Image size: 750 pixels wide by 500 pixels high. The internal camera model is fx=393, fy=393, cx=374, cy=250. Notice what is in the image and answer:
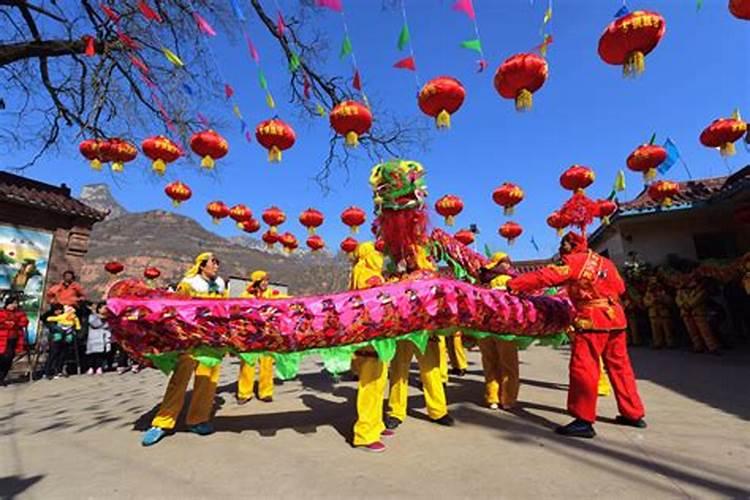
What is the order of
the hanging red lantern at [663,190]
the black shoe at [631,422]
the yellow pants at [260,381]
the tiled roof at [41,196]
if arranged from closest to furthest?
1. the black shoe at [631,422]
2. the yellow pants at [260,381]
3. the hanging red lantern at [663,190]
4. the tiled roof at [41,196]

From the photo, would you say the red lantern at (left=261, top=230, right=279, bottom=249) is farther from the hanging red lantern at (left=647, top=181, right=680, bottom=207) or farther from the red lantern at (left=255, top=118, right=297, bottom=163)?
the hanging red lantern at (left=647, top=181, right=680, bottom=207)

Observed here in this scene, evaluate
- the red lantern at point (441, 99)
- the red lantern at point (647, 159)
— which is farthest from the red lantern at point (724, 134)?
the red lantern at point (441, 99)

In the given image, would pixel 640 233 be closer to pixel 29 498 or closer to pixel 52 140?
pixel 29 498

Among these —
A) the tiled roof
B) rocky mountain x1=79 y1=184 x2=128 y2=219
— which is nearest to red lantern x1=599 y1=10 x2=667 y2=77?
the tiled roof

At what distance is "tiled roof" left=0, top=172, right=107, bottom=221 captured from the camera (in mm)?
8562

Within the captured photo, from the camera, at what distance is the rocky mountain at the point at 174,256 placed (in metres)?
39.4

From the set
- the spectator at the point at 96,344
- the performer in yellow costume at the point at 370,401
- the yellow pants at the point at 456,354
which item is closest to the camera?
the performer in yellow costume at the point at 370,401

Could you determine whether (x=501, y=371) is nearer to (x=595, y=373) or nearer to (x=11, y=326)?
(x=595, y=373)

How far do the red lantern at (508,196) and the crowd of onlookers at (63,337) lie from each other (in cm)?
800

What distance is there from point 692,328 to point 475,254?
18.8 ft

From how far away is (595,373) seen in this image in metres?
3.07

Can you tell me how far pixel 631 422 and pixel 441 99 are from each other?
11.8ft

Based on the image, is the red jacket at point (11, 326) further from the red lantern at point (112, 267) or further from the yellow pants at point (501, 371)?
the yellow pants at point (501, 371)

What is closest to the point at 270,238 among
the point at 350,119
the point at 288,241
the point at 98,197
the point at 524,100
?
the point at 288,241
